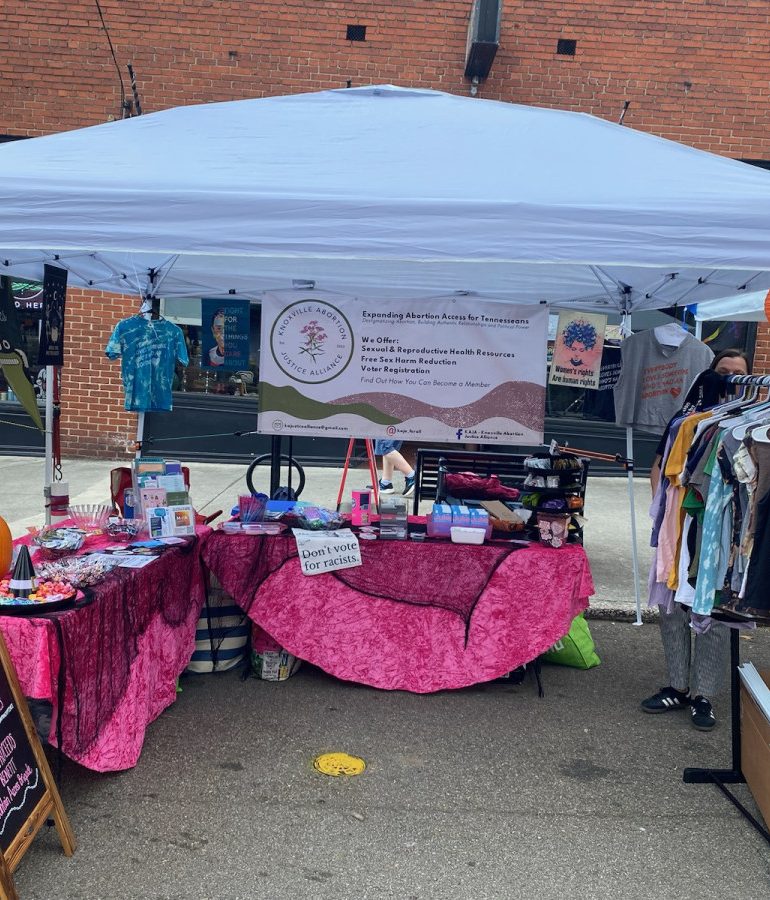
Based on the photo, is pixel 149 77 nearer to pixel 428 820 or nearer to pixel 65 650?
pixel 65 650

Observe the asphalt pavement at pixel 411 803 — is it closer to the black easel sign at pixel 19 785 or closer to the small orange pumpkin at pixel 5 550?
the black easel sign at pixel 19 785

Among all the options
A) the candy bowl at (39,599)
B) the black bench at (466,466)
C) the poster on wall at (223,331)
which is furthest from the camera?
the black bench at (466,466)

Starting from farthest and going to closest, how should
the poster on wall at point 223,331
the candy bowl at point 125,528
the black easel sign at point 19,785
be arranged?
1. the poster on wall at point 223,331
2. the candy bowl at point 125,528
3. the black easel sign at point 19,785

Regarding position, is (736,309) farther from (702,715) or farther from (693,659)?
(702,715)

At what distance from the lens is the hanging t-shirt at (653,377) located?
538cm

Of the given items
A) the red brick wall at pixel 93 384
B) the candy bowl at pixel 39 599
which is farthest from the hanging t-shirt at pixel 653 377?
the red brick wall at pixel 93 384

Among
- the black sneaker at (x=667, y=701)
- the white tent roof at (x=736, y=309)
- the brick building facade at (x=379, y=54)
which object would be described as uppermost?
the brick building facade at (x=379, y=54)

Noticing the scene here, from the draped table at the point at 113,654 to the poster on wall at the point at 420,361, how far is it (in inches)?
51.1

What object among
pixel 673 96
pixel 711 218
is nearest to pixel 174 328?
pixel 711 218

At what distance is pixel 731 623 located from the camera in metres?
3.34

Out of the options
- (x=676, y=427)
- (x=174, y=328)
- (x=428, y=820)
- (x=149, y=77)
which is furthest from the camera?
(x=149, y=77)

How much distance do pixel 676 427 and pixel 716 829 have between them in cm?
173

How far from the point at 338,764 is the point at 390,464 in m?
5.80

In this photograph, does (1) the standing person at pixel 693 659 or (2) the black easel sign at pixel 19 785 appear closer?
(2) the black easel sign at pixel 19 785
